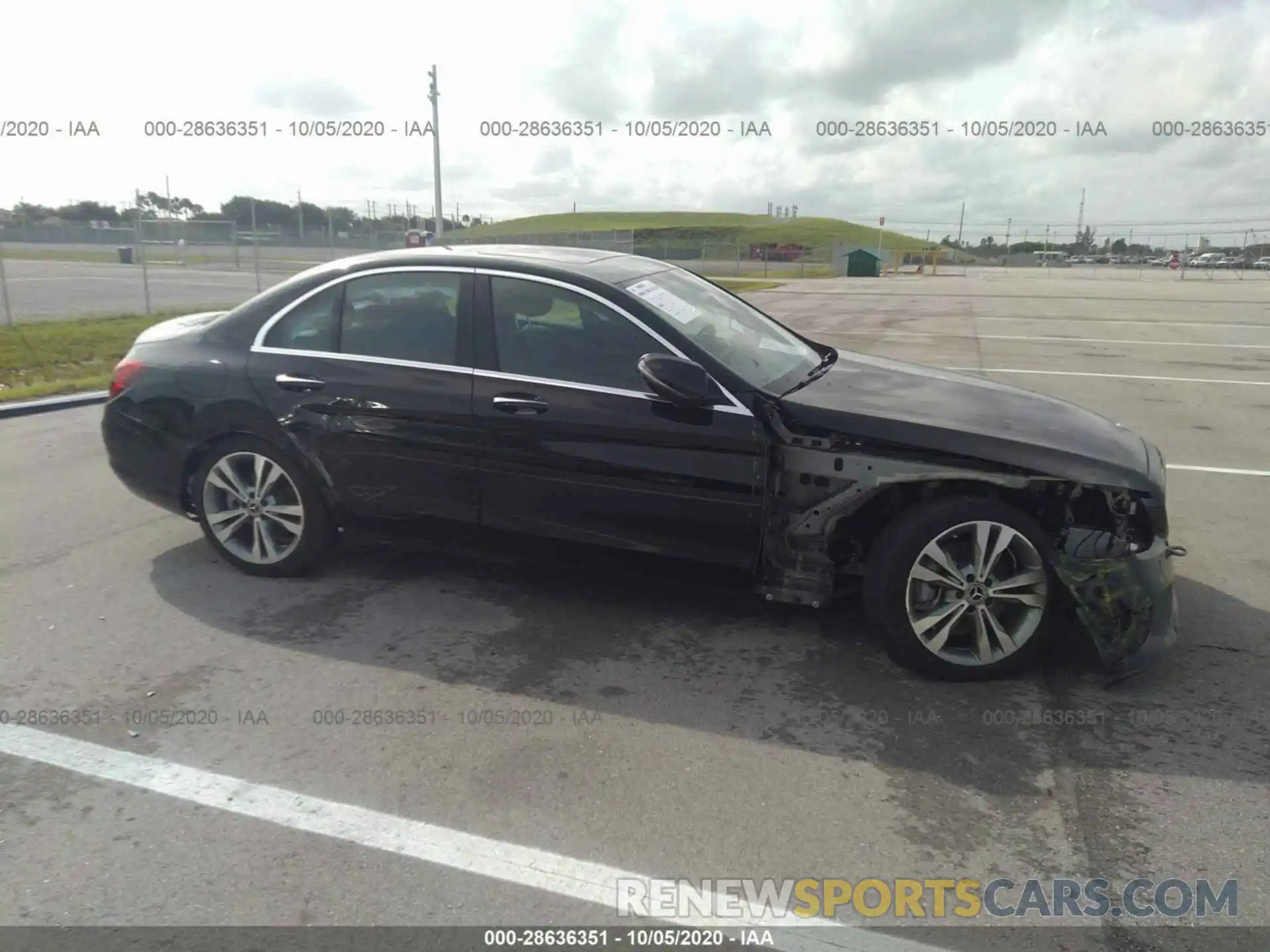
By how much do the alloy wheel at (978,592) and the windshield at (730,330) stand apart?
3.28 ft

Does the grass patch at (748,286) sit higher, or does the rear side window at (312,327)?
the grass patch at (748,286)

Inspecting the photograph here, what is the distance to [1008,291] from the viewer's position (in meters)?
29.9

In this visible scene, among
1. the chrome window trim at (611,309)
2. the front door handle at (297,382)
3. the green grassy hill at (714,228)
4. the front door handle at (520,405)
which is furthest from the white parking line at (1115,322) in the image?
the green grassy hill at (714,228)

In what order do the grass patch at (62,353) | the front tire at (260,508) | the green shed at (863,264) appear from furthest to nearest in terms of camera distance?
the green shed at (863,264) → the grass patch at (62,353) → the front tire at (260,508)

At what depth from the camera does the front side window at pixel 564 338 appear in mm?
4008

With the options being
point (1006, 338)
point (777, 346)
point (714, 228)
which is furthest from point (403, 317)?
point (714, 228)

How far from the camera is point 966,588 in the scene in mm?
3602

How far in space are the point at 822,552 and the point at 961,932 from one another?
66.2 inches

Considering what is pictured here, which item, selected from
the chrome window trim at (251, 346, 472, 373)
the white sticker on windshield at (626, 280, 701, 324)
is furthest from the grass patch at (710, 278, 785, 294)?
the chrome window trim at (251, 346, 472, 373)

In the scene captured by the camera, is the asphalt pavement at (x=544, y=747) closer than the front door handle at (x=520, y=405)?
Yes

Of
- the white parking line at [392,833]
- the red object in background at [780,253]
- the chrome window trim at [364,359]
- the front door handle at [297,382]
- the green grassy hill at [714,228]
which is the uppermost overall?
the green grassy hill at [714,228]

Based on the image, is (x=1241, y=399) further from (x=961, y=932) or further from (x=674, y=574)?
(x=961, y=932)

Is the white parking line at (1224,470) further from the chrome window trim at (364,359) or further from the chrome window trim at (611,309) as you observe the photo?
the chrome window trim at (364,359)

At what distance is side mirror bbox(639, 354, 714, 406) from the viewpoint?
3.78 m
